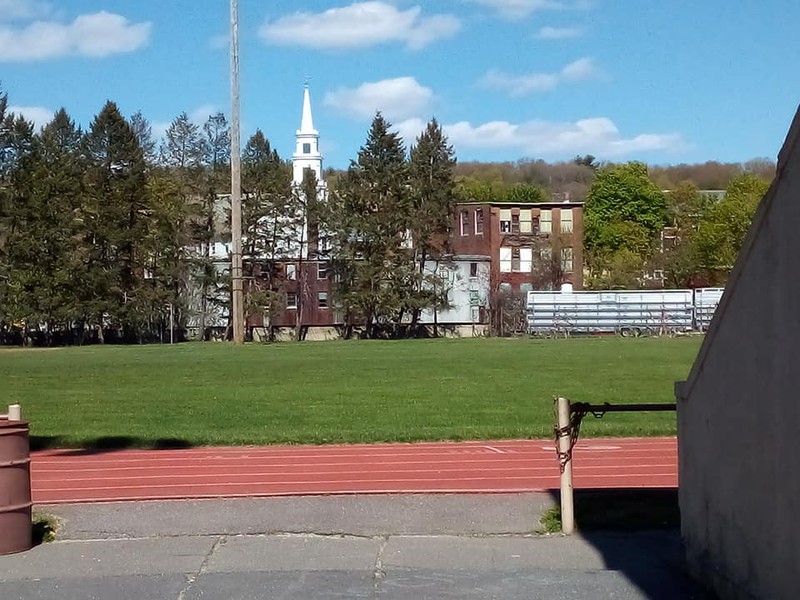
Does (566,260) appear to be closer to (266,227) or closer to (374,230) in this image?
(374,230)

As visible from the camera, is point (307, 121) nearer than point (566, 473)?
No

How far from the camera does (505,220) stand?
9000cm

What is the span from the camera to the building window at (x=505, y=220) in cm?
8938

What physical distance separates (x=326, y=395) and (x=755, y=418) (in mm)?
18971

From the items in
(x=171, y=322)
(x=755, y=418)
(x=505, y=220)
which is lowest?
(x=171, y=322)

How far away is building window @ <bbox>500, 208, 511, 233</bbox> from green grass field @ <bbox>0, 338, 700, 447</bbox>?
46.6m

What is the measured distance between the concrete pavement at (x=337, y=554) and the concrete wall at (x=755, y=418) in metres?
0.73

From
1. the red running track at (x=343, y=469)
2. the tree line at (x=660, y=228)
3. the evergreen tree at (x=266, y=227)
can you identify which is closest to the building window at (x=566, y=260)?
the tree line at (x=660, y=228)

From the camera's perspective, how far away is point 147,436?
17031 mm

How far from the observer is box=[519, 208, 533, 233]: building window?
90312mm

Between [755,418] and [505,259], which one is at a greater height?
[505,259]

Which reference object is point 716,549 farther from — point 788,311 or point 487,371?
point 487,371

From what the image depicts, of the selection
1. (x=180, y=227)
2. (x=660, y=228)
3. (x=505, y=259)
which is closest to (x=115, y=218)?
(x=180, y=227)

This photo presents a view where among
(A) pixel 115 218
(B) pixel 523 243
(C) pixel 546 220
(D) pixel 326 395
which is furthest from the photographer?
(C) pixel 546 220
